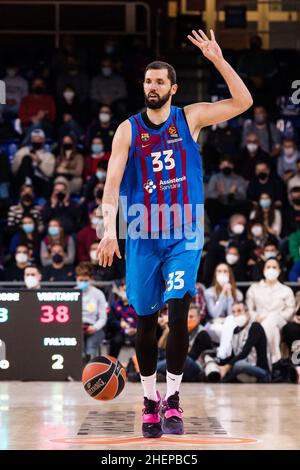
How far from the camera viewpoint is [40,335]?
12641mm

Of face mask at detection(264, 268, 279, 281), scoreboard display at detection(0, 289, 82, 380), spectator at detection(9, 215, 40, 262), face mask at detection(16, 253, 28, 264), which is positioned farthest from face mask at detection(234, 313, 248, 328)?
spectator at detection(9, 215, 40, 262)

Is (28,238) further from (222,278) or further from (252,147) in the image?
(252,147)

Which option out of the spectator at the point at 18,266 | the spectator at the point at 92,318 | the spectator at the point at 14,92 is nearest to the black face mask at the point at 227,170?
the spectator at the point at 18,266

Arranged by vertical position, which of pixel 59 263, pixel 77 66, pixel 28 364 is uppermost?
pixel 77 66

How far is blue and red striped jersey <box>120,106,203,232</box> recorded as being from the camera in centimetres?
745

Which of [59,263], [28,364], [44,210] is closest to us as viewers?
[28,364]

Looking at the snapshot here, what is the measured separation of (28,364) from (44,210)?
175 inches

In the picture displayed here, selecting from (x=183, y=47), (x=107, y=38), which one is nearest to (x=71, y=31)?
(x=107, y=38)

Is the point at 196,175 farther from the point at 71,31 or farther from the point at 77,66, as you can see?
the point at 71,31

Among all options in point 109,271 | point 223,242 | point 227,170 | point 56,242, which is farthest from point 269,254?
point 56,242

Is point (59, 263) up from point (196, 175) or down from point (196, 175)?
A: down

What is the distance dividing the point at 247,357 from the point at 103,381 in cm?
473
